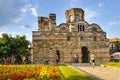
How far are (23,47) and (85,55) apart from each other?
13.9 meters

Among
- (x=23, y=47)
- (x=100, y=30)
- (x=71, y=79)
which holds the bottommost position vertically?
(x=71, y=79)

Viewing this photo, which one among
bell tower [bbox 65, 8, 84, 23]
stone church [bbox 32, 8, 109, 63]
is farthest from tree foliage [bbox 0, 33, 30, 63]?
bell tower [bbox 65, 8, 84, 23]

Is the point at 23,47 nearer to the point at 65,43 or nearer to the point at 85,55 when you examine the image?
the point at 65,43

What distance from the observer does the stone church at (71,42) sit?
5375cm

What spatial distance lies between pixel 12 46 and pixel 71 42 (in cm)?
1248

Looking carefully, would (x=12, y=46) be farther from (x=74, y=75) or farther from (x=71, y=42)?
(x=74, y=75)

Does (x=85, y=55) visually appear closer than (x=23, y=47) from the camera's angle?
No

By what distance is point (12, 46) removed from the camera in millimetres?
52094

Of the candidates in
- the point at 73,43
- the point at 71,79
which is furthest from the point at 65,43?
the point at 71,79

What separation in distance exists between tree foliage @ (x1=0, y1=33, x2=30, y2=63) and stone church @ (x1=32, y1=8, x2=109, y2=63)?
254 centimetres

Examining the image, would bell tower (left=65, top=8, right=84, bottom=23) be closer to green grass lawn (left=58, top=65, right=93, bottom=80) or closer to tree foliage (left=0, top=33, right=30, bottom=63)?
tree foliage (left=0, top=33, right=30, bottom=63)

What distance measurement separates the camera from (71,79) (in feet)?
53.4

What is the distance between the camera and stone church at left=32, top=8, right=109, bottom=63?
176 feet

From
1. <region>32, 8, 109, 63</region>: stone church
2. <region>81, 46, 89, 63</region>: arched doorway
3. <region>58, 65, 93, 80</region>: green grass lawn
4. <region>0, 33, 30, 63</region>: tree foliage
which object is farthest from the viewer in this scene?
<region>81, 46, 89, 63</region>: arched doorway
